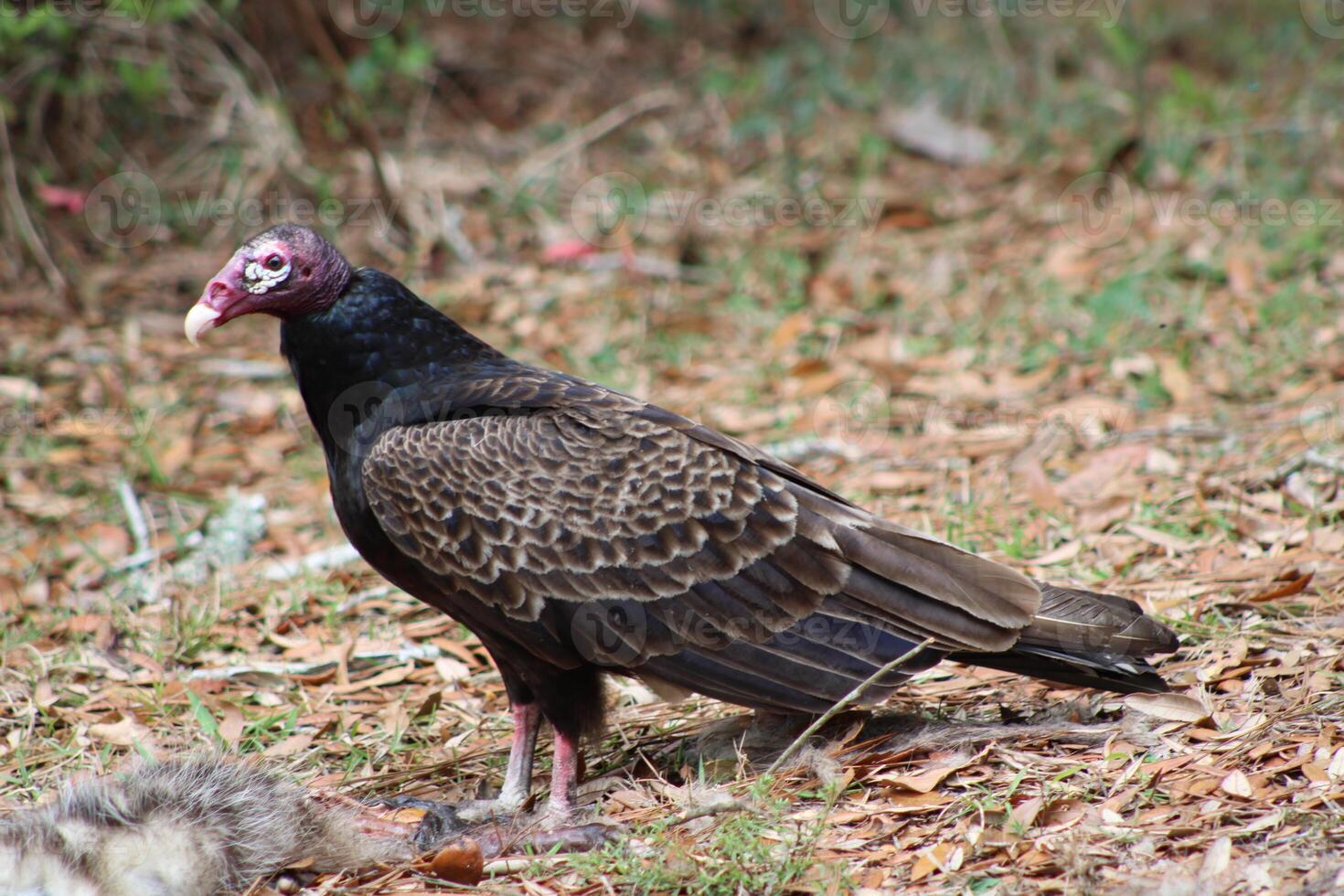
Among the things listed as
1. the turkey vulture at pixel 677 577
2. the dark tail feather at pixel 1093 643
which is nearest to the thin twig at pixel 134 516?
the turkey vulture at pixel 677 577

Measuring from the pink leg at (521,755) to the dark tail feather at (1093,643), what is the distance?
1.32 metres

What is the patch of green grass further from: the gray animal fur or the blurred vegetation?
the blurred vegetation

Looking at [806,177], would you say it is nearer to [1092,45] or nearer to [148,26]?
[1092,45]

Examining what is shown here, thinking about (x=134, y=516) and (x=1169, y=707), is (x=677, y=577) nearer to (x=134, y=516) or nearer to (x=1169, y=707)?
(x=1169, y=707)

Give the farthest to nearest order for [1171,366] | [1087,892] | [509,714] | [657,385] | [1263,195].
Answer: [1263,195], [657,385], [1171,366], [509,714], [1087,892]

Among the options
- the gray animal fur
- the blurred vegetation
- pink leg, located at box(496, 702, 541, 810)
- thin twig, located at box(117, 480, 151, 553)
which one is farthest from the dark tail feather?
thin twig, located at box(117, 480, 151, 553)

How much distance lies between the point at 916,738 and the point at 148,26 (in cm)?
686

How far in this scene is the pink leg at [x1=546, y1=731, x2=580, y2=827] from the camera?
13.1ft

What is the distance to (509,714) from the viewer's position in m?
4.66

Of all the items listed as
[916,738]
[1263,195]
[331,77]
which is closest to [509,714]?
[916,738]

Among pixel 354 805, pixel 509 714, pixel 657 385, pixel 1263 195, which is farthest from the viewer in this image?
pixel 1263 195

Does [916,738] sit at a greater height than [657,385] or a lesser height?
lesser

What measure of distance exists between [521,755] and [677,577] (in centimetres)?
79

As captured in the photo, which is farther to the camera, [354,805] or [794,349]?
[794,349]
